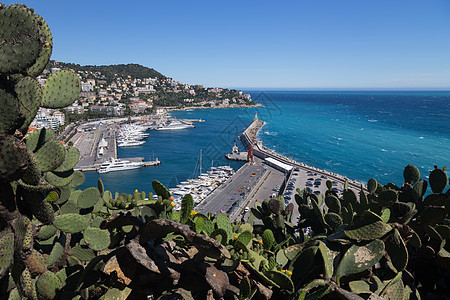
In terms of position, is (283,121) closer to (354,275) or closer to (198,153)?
(198,153)

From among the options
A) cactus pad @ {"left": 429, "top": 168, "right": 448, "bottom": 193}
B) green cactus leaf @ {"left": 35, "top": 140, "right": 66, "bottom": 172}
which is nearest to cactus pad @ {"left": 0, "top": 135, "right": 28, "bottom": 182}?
green cactus leaf @ {"left": 35, "top": 140, "right": 66, "bottom": 172}

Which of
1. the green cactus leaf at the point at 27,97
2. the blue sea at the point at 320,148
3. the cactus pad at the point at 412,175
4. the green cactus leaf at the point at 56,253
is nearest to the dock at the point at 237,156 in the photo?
the blue sea at the point at 320,148

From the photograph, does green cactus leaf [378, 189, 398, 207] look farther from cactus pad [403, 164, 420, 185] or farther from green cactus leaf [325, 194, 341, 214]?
cactus pad [403, 164, 420, 185]

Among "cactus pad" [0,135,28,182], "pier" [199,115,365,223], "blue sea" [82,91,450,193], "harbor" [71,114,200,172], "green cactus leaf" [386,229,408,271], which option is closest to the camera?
"cactus pad" [0,135,28,182]

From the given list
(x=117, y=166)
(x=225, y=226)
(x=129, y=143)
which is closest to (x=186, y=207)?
(x=225, y=226)

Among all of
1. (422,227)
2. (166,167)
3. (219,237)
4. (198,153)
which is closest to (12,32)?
(219,237)

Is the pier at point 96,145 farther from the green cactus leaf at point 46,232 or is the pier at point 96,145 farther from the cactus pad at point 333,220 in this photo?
the cactus pad at point 333,220

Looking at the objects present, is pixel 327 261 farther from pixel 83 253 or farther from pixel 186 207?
pixel 83 253

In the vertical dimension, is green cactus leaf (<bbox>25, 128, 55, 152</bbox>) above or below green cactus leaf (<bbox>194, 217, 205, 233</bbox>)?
above
